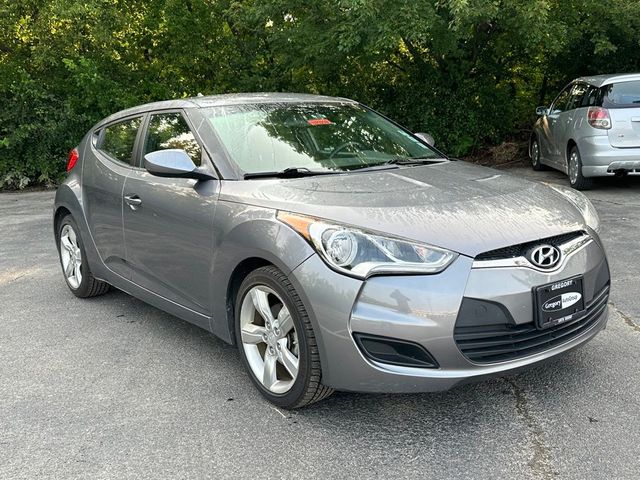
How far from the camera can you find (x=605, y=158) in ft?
28.8

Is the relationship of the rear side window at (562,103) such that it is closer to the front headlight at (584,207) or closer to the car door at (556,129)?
the car door at (556,129)

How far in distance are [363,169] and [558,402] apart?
1671mm

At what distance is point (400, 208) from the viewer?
3.06 meters

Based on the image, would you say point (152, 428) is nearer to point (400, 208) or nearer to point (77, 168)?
point (400, 208)

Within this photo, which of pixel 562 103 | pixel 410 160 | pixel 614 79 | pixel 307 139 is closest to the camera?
pixel 307 139

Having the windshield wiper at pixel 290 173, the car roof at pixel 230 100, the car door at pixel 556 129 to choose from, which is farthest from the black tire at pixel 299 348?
the car door at pixel 556 129

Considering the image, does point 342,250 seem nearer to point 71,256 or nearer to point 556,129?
point 71,256

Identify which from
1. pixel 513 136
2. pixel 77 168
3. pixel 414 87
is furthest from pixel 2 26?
pixel 513 136

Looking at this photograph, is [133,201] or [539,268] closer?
[539,268]

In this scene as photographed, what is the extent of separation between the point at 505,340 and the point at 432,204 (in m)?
0.72

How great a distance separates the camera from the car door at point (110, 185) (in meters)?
4.51

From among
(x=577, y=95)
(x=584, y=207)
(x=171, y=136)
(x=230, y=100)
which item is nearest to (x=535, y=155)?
(x=577, y=95)

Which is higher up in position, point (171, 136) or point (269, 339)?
point (171, 136)

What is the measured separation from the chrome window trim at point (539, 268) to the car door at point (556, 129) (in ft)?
24.0
